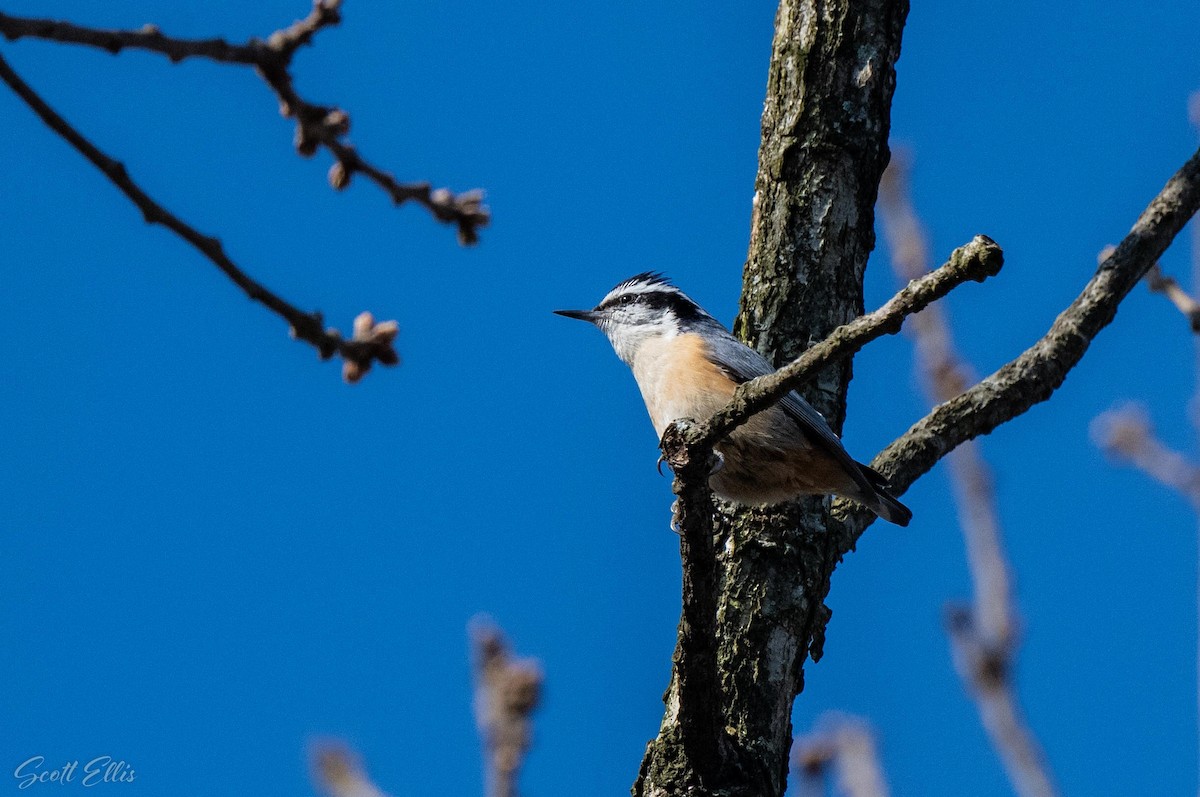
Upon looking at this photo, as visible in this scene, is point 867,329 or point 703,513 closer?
point 867,329

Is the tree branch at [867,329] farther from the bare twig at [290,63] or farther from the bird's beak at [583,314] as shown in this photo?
the bird's beak at [583,314]

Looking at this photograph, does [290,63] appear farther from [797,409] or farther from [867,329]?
[797,409]

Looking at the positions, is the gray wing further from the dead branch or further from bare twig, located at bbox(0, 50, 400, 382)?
bare twig, located at bbox(0, 50, 400, 382)

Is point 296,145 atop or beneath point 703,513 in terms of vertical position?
beneath

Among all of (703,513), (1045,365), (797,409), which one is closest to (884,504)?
(797,409)

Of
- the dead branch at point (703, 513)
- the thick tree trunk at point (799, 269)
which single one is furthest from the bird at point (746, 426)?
the dead branch at point (703, 513)

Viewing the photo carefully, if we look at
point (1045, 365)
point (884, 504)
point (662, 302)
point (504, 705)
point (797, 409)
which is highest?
point (662, 302)


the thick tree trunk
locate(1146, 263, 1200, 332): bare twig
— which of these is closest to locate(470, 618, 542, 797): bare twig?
the thick tree trunk

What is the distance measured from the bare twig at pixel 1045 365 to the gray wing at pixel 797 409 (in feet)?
0.82

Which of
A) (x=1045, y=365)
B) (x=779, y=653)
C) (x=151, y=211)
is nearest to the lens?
(x=151, y=211)

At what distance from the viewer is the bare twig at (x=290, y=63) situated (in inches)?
59.9

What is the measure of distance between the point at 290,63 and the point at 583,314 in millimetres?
4895

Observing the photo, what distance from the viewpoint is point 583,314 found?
6.52 metres

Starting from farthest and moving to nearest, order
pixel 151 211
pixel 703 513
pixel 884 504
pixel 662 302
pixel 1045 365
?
pixel 662 302 < pixel 1045 365 < pixel 884 504 < pixel 703 513 < pixel 151 211
